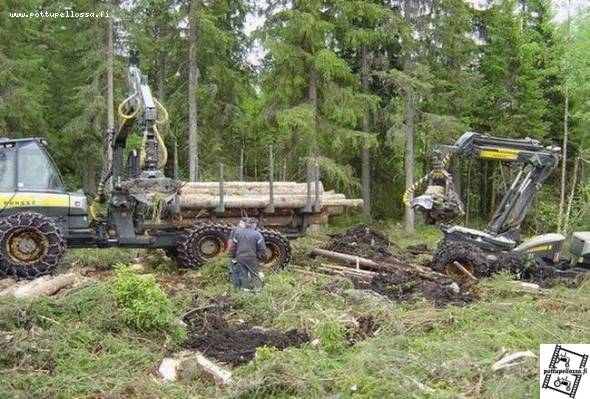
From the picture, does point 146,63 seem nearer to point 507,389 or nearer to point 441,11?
point 441,11

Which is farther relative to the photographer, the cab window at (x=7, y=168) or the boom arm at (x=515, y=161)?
the boom arm at (x=515, y=161)

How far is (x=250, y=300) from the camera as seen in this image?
9.88 metres

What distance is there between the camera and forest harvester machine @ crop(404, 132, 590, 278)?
13.3m

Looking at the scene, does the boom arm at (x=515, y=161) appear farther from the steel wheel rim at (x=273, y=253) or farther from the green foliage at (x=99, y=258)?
the green foliage at (x=99, y=258)

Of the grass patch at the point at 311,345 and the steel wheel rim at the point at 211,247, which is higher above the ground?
the steel wheel rim at the point at 211,247

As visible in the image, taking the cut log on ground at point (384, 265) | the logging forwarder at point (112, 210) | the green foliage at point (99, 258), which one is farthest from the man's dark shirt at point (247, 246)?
the green foliage at point (99, 258)

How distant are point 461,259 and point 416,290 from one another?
2.45 meters

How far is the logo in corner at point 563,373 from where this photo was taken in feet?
18.3

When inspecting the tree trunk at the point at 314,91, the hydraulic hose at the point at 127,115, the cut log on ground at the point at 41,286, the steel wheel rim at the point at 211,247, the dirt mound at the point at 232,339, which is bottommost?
the dirt mound at the point at 232,339

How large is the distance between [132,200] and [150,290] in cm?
474

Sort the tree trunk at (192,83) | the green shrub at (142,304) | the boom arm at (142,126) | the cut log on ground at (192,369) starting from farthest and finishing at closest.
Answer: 1. the tree trunk at (192,83)
2. the boom arm at (142,126)
3. the green shrub at (142,304)
4. the cut log on ground at (192,369)

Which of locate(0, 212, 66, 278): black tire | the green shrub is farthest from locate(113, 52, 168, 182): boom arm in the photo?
the green shrub

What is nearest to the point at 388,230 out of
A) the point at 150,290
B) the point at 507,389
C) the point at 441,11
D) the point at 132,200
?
the point at 441,11

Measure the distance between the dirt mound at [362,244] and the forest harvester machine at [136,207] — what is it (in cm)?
110
